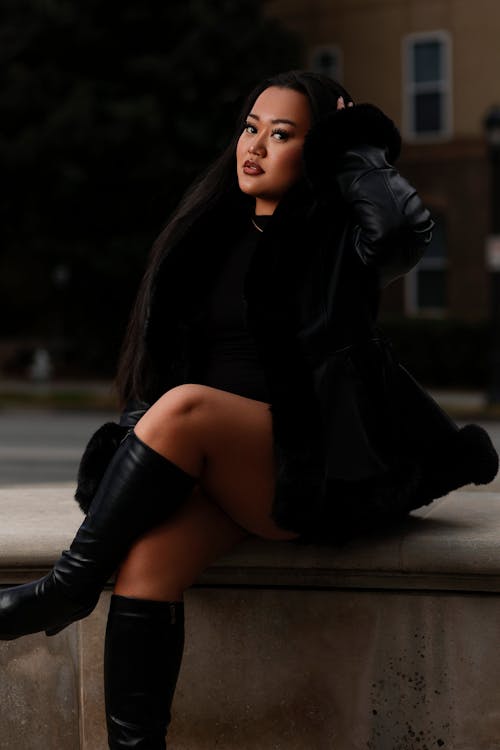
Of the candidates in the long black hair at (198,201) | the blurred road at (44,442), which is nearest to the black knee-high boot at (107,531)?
the long black hair at (198,201)

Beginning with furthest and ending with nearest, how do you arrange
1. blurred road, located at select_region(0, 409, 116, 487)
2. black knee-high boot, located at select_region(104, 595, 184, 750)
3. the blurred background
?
the blurred background, blurred road, located at select_region(0, 409, 116, 487), black knee-high boot, located at select_region(104, 595, 184, 750)

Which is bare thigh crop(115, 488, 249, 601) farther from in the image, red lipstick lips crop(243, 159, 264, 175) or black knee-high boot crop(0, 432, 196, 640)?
red lipstick lips crop(243, 159, 264, 175)

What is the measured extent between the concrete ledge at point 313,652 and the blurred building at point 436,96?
19690mm

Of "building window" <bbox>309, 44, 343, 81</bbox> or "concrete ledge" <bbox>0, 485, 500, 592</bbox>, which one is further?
"building window" <bbox>309, 44, 343, 81</bbox>

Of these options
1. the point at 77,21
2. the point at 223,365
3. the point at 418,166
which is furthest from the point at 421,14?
the point at 223,365

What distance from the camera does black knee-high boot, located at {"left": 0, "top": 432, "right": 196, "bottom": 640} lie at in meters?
2.72

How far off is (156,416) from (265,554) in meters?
0.48

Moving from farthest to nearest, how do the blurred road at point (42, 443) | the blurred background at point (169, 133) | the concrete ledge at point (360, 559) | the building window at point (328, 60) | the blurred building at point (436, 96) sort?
the building window at point (328, 60) → the blurred building at point (436, 96) → the blurred background at point (169, 133) → the blurred road at point (42, 443) → the concrete ledge at point (360, 559)

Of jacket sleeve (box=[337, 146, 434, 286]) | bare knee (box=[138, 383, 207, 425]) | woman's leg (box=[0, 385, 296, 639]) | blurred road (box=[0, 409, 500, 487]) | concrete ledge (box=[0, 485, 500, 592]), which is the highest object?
jacket sleeve (box=[337, 146, 434, 286])

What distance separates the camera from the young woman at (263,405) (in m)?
2.74

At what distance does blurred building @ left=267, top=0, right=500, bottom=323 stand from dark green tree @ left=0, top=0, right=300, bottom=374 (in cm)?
213

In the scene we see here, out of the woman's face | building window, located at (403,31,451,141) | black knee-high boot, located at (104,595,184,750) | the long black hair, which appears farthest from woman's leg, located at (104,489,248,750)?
building window, located at (403,31,451,141)

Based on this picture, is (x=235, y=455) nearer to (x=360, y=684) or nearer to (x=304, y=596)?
(x=304, y=596)

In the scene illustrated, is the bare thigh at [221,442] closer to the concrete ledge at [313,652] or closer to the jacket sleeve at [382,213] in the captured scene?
the concrete ledge at [313,652]
